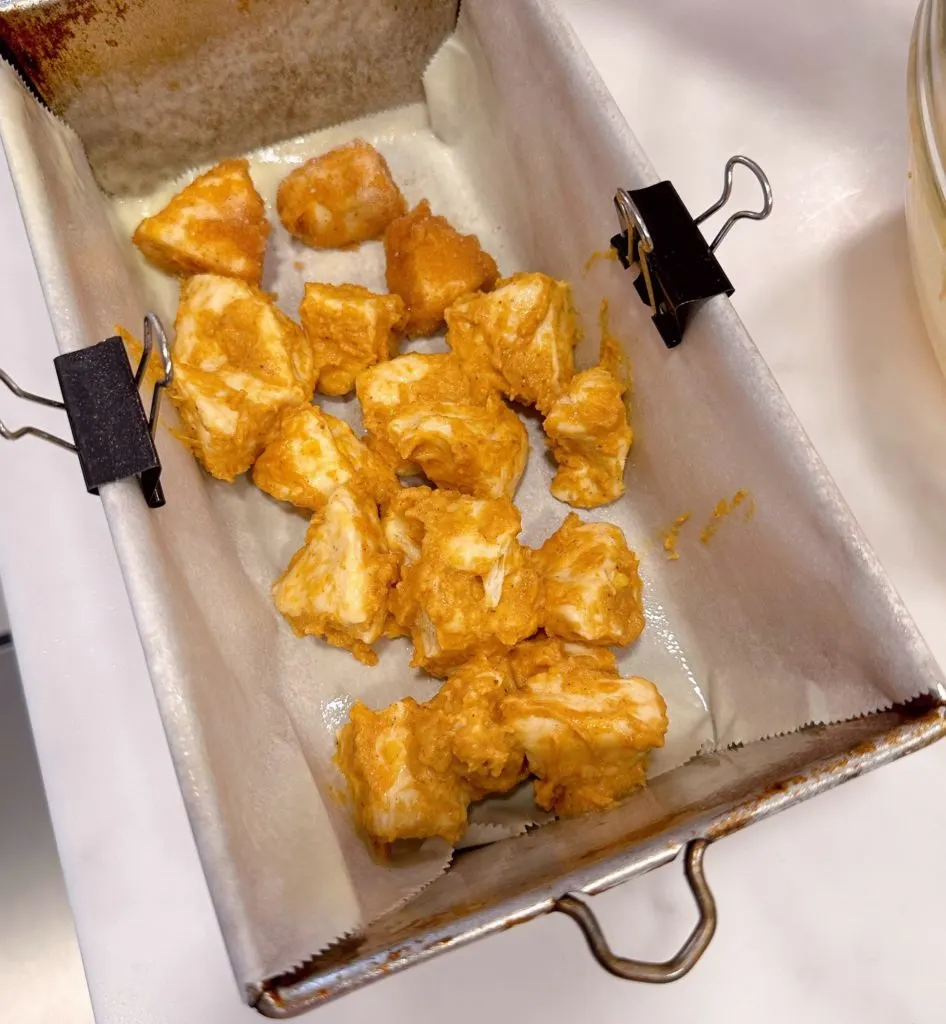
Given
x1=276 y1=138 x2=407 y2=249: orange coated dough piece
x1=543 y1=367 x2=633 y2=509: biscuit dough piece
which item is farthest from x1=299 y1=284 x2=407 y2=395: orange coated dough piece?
x1=543 y1=367 x2=633 y2=509: biscuit dough piece

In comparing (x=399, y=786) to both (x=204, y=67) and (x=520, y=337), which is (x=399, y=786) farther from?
(x=204, y=67)

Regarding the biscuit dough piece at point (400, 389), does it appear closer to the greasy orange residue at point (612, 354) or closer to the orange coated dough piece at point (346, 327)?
the orange coated dough piece at point (346, 327)

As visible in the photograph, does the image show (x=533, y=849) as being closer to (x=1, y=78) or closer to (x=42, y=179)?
(x=42, y=179)

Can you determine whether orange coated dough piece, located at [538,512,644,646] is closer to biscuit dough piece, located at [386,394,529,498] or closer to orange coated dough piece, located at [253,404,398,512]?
biscuit dough piece, located at [386,394,529,498]

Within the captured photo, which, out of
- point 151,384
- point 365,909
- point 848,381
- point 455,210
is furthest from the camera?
point 455,210

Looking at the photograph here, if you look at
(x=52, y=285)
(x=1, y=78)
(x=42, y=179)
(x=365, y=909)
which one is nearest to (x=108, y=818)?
(x=365, y=909)
